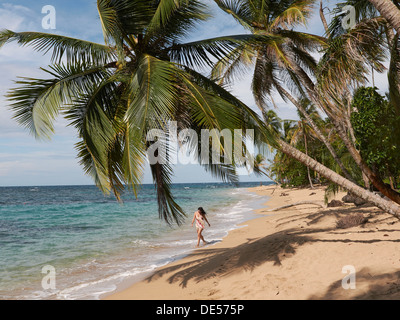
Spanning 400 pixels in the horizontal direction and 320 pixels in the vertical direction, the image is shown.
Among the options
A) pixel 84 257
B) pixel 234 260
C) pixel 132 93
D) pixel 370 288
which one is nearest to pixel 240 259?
pixel 234 260

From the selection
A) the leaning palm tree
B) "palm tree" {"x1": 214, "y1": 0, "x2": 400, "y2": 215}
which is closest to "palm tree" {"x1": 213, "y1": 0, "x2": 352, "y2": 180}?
"palm tree" {"x1": 214, "y1": 0, "x2": 400, "y2": 215}

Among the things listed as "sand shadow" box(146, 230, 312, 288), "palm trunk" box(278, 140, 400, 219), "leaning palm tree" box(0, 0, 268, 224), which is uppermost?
"leaning palm tree" box(0, 0, 268, 224)

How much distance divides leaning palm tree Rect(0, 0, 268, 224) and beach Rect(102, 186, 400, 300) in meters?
2.23

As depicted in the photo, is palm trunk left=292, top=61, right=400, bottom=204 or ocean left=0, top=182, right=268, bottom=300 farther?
ocean left=0, top=182, right=268, bottom=300

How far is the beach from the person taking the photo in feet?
17.6

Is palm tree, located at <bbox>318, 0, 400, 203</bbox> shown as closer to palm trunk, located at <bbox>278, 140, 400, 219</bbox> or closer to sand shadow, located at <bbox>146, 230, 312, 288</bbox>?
palm trunk, located at <bbox>278, 140, 400, 219</bbox>

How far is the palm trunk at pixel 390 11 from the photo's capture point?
4211 millimetres

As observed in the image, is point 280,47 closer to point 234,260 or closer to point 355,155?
point 355,155

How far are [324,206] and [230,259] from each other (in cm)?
→ 951

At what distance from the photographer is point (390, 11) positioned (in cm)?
426

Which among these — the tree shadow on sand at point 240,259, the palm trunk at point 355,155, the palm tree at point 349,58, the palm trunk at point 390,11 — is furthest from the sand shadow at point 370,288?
the palm trunk at point 390,11
